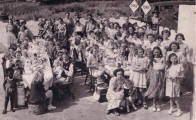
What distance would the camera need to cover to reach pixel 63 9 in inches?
765

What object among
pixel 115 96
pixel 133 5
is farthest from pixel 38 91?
pixel 133 5

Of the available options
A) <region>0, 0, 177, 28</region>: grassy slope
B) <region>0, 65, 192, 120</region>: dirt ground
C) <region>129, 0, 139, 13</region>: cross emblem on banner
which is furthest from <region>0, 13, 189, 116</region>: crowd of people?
<region>0, 0, 177, 28</region>: grassy slope

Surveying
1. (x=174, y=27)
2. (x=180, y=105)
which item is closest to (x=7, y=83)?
(x=180, y=105)

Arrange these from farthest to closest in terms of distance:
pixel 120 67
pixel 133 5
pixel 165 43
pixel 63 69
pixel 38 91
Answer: pixel 133 5 → pixel 165 43 → pixel 63 69 → pixel 120 67 → pixel 38 91

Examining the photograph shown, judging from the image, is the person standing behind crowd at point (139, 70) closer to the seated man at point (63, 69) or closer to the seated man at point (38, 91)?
the seated man at point (63, 69)

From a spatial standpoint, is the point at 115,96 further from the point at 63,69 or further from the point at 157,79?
the point at 63,69

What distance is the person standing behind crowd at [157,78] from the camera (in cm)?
730

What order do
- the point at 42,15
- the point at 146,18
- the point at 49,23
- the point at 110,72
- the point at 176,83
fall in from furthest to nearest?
the point at 42,15 < the point at 146,18 < the point at 49,23 < the point at 110,72 < the point at 176,83

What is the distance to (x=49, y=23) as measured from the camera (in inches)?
438

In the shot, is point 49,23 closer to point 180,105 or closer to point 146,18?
point 146,18

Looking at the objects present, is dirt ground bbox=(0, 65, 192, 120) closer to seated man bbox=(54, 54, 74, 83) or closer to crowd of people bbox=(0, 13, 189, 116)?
crowd of people bbox=(0, 13, 189, 116)

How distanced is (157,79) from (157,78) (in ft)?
0.08

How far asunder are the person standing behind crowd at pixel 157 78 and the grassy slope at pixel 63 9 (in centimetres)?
673

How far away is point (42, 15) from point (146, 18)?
7279 millimetres
